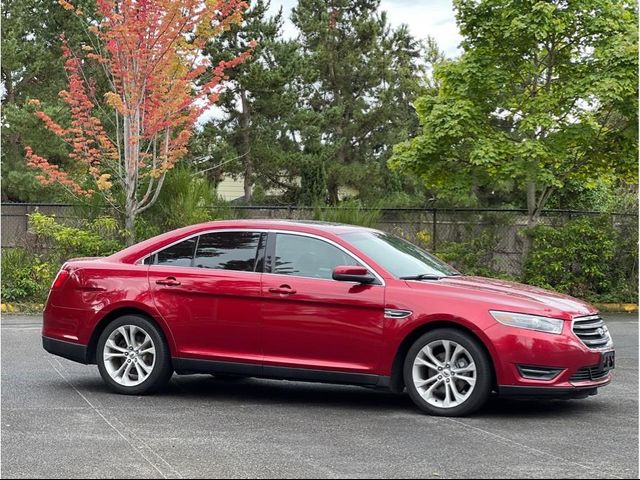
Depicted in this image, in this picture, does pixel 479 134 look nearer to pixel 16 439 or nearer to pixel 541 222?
pixel 541 222

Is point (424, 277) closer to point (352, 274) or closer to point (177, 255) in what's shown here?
point (352, 274)

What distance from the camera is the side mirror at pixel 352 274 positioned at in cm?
838

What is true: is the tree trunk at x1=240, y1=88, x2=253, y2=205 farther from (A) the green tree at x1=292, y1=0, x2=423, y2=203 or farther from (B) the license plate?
(B) the license plate

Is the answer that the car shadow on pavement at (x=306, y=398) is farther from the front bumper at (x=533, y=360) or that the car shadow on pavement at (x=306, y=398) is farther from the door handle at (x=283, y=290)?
the door handle at (x=283, y=290)

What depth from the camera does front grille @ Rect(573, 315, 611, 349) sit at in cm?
819

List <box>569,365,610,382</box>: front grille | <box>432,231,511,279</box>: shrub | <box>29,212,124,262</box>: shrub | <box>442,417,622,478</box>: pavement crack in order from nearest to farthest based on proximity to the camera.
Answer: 1. <box>442,417,622,478</box>: pavement crack
2. <box>569,365,610,382</box>: front grille
3. <box>29,212,124,262</box>: shrub
4. <box>432,231,511,279</box>: shrub

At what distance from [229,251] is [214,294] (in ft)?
1.53

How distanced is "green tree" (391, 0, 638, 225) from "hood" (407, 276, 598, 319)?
1045cm

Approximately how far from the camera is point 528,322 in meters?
8.04

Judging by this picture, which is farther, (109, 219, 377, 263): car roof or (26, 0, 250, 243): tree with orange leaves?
(26, 0, 250, 243): tree with orange leaves

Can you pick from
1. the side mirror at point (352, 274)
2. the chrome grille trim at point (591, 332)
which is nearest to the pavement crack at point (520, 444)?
the chrome grille trim at point (591, 332)

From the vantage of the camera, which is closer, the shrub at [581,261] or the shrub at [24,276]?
the shrub at [24,276]

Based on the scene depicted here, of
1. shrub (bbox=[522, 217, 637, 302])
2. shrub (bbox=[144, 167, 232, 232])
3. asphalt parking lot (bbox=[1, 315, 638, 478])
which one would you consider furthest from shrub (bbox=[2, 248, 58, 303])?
shrub (bbox=[522, 217, 637, 302])

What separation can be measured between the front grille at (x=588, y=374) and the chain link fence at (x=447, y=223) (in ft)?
39.0
